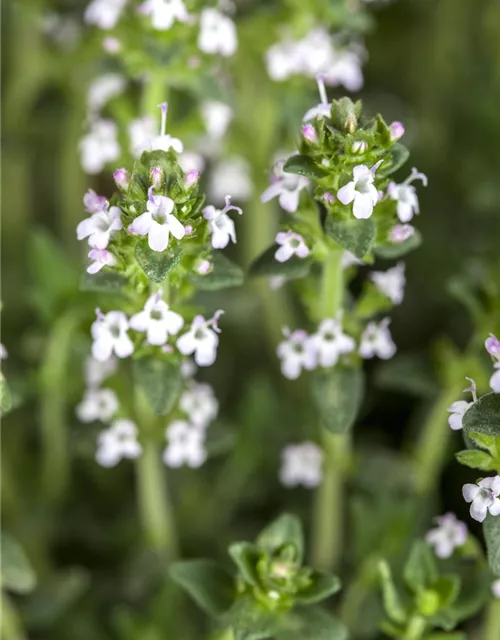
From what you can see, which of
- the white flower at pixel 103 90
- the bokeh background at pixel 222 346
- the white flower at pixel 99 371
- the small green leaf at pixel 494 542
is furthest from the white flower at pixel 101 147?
the small green leaf at pixel 494 542

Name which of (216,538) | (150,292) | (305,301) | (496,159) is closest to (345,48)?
(496,159)

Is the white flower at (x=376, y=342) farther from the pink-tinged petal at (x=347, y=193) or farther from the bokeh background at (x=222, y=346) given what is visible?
the pink-tinged petal at (x=347, y=193)

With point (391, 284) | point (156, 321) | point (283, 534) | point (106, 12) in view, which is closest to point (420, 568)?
point (283, 534)

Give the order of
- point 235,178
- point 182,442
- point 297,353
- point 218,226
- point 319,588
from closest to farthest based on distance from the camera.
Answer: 1. point 218,226
2. point 319,588
3. point 297,353
4. point 182,442
5. point 235,178

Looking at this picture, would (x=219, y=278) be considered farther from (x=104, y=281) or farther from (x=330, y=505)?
(x=330, y=505)

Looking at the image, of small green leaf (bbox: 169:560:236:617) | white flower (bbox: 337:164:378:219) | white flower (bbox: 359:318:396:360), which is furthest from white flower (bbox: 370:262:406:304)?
small green leaf (bbox: 169:560:236:617)

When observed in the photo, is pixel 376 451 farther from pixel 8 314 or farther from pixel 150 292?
pixel 8 314
